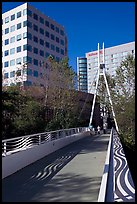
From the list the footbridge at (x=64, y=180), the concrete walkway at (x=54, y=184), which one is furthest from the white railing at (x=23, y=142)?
the concrete walkway at (x=54, y=184)

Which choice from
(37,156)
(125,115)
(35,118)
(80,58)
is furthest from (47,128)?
(80,58)

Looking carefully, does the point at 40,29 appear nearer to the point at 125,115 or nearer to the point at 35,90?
the point at 35,90

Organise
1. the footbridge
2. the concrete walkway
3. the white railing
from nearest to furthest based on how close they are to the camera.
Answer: the footbridge → the concrete walkway → the white railing

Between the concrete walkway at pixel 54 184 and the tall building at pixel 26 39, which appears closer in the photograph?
the concrete walkway at pixel 54 184

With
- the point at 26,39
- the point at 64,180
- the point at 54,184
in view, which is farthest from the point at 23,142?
the point at 26,39

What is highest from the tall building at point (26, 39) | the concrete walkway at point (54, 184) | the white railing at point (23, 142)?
the tall building at point (26, 39)

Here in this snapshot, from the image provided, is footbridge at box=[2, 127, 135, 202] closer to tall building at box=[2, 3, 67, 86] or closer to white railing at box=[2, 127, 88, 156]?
white railing at box=[2, 127, 88, 156]

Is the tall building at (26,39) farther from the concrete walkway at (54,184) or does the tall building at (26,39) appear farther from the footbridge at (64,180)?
the concrete walkway at (54,184)

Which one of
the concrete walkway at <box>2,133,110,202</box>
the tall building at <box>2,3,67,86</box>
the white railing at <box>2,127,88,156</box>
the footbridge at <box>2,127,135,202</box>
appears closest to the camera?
the footbridge at <box>2,127,135,202</box>

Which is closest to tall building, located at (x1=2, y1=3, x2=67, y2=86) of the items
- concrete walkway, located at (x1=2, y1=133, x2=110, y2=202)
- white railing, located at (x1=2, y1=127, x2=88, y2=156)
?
white railing, located at (x1=2, y1=127, x2=88, y2=156)

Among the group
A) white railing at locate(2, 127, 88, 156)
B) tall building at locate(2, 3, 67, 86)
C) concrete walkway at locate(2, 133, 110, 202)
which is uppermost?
tall building at locate(2, 3, 67, 86)

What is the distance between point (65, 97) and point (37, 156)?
17.2 meters

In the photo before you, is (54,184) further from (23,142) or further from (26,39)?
(26,39)

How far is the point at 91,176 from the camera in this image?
768 centimetres
